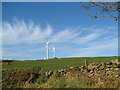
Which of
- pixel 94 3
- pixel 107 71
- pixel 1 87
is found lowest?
pixel 1 87

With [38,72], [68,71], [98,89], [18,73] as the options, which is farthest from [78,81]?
[18,73]

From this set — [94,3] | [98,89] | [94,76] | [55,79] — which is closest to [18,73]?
[55,79]

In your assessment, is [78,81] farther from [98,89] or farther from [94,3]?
[94,3]

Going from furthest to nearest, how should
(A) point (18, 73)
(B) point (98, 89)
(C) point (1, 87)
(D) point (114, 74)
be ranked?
1. (A) point (18, 73)
2. (D) point (114, 74)
3. (C) point (1, 87)
4. (B) point (98, 89)

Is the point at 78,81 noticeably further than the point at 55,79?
No

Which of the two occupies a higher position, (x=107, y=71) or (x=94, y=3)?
(x=94, y=3)

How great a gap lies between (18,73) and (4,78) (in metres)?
1.11

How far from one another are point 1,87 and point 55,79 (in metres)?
3.74

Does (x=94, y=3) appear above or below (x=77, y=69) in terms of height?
above

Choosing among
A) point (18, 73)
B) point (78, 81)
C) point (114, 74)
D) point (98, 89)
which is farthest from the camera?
point (18, 73)

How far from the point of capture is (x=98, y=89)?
9.91 m

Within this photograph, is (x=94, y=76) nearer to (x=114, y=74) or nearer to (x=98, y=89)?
(x=114, y=74)

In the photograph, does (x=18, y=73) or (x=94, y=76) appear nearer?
(x=94, y=76)

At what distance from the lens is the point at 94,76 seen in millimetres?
12891
